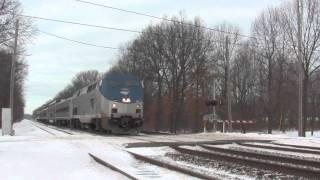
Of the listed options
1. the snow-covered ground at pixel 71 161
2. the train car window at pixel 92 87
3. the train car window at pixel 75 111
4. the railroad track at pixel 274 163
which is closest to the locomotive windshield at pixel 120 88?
the train car window at pixel 92 87

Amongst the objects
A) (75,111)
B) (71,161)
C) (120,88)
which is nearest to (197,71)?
(75,111)

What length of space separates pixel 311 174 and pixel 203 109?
5204 cm

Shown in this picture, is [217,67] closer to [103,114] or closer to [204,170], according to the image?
[103,114]

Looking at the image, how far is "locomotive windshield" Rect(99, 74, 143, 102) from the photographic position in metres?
36.4

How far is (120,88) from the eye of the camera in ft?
121

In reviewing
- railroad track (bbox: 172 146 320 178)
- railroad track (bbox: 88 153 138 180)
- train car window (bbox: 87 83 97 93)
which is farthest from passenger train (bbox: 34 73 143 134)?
railroad track (bbox: 88 153 138 180)

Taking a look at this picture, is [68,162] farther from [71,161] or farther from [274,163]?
[274,163]

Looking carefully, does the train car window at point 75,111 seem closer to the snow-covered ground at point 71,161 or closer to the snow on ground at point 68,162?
the snow-covered ground at point 71,161

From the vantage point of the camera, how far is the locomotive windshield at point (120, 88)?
36391 mm

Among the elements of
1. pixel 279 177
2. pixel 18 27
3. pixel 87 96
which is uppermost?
pixel 18 27

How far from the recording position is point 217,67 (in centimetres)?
7200

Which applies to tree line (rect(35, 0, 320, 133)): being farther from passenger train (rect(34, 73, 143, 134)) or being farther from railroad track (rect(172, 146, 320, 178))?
railroad track (rect(172, 146, 320, 178))

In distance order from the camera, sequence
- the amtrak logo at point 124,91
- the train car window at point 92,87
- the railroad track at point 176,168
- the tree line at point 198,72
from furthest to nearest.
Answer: the tree line at point 198,72
the train car window at point 92,87
the amtrak logo at point 124,91
the railroad track at point 176,168

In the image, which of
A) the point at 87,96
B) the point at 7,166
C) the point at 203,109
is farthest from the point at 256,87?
the point at 7,166
